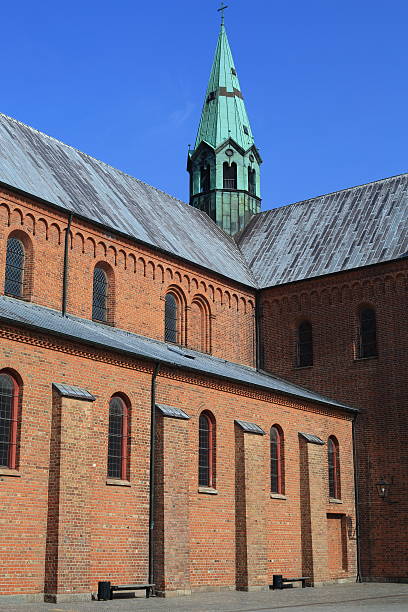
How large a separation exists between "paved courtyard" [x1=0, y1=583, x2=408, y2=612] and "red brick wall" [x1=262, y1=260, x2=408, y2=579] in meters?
3.99

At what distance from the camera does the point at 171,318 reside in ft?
107

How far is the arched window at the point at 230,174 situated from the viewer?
A: 143 feet

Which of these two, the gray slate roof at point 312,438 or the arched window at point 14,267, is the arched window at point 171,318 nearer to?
the gray slate roof at point 312,438

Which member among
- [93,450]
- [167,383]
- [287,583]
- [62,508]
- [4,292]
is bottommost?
[287,583]

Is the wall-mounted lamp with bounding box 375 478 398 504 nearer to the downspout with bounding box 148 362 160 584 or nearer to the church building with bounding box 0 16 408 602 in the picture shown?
the church building with bounding box 0 16 408 602

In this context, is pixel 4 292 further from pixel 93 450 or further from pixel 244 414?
pixel 244 414

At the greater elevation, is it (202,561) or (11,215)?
(11,215)

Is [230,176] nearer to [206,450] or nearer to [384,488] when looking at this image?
[384,488]

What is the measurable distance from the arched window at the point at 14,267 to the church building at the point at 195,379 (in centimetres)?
6

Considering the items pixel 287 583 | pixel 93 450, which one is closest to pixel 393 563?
pixel 287 583

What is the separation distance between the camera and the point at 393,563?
31.4 m

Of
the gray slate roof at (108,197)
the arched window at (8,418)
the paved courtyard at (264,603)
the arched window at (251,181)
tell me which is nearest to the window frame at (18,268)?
the gray slate roof at (108,197)

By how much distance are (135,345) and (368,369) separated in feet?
36.9

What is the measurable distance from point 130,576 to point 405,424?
1384 centimetres
